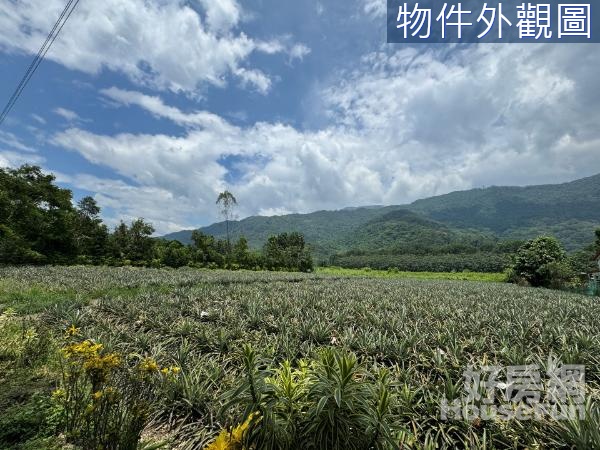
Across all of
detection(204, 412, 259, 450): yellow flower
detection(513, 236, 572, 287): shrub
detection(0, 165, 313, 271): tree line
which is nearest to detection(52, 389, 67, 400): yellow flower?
detection(204, 412, 259, 450): yellow flower

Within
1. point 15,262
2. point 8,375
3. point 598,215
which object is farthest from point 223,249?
point 598,215

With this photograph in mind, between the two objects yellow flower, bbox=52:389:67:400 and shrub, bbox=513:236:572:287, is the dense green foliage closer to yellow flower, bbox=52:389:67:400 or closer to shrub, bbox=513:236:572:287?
shrub, bbox=513:236:572:287

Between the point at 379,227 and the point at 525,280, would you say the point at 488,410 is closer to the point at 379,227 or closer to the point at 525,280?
the point at 525,280

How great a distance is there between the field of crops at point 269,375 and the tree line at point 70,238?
2298 cm

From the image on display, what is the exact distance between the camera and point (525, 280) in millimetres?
32594

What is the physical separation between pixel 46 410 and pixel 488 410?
17.4 ft

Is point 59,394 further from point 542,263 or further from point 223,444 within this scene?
point 542,263
